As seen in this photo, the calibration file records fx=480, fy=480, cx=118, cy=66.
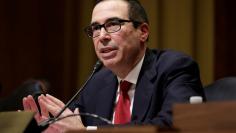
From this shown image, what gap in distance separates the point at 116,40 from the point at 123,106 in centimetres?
28

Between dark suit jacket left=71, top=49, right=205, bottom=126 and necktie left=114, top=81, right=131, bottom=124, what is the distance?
0.16ft

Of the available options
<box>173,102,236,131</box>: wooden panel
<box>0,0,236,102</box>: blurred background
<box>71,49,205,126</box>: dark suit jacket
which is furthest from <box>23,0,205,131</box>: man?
<box>0,0,236,102</box>: blurred background

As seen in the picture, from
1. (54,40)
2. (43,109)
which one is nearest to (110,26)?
(43,109)

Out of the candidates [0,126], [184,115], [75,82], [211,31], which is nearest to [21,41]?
[75,82]

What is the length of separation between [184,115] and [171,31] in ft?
7.73

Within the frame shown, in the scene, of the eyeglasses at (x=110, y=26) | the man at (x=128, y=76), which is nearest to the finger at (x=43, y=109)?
the man at (x=128, y=76)

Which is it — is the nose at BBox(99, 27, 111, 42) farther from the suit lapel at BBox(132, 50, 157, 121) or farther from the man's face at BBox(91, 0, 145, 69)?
the suit lapel at BBox(132, 50, 157, 121)

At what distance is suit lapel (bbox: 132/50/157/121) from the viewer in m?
1.89

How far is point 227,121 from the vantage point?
0.97 m

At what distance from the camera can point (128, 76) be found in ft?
6.76

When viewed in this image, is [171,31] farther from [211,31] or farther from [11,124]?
[11,124]

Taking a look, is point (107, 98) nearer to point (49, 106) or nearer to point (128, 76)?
point (128, 76)

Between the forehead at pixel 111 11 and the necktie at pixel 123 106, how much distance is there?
0.94 ft

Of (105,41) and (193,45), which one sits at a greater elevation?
(105,41)
